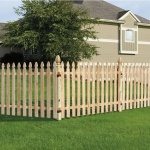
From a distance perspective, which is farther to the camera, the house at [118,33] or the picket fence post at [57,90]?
the house at [118,33]

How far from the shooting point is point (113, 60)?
1699 inches

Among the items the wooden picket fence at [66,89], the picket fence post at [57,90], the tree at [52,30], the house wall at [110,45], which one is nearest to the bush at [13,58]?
the tree at [52,30]

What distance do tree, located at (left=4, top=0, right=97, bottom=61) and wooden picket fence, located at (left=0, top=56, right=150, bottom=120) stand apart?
729 inches

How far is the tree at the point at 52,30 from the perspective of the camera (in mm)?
34594

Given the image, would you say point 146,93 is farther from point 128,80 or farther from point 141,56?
point 141,56

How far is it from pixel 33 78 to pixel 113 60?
29427 mm

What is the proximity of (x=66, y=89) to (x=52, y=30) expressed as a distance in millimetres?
22078

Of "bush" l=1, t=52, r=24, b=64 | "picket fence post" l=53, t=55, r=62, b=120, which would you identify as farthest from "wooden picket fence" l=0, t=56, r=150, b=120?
"bush" l=1, t=52, r=24, b=64

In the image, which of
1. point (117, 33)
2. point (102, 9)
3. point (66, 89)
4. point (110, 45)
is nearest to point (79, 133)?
point (66, 89)

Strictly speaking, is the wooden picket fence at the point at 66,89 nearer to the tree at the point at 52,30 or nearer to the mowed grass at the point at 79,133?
the mowed grass at the point at 79,133

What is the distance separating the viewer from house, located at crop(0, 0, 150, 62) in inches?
1642

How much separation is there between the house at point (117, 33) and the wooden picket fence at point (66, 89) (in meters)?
24.2

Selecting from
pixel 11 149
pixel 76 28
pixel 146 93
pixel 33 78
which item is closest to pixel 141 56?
pixel 76 28

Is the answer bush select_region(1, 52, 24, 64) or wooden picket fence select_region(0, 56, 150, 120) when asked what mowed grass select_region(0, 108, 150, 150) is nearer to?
wooden picket fence select_region(0, 56, 150, 120)
